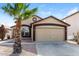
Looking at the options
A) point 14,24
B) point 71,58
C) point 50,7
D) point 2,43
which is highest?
point 50,7

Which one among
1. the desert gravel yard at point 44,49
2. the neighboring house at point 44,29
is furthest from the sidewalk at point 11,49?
the neighboring house at point 44,29

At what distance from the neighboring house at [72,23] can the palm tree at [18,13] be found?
130 centimetres

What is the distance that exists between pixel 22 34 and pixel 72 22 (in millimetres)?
1907

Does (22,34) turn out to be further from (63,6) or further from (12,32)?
(63,6)

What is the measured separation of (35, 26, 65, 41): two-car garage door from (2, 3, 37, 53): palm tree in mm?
790

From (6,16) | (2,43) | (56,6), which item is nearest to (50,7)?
(56,6)

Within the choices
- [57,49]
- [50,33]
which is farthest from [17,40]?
[57,49]

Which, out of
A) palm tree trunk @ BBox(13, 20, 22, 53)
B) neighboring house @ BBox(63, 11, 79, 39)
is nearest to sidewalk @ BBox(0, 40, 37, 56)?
palm tree trunk @ BBox(13, 20, 22, 53)

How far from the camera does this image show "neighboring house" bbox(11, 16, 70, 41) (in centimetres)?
876

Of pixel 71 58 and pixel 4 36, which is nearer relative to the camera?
pixel 71 58

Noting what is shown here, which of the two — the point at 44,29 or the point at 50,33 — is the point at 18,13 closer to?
the point at 44,29

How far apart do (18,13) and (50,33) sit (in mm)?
1450

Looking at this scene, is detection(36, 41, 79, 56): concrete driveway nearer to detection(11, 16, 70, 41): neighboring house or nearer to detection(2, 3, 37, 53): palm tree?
detection(11, 16, 70, 41): neighboring house

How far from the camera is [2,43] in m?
8.70
